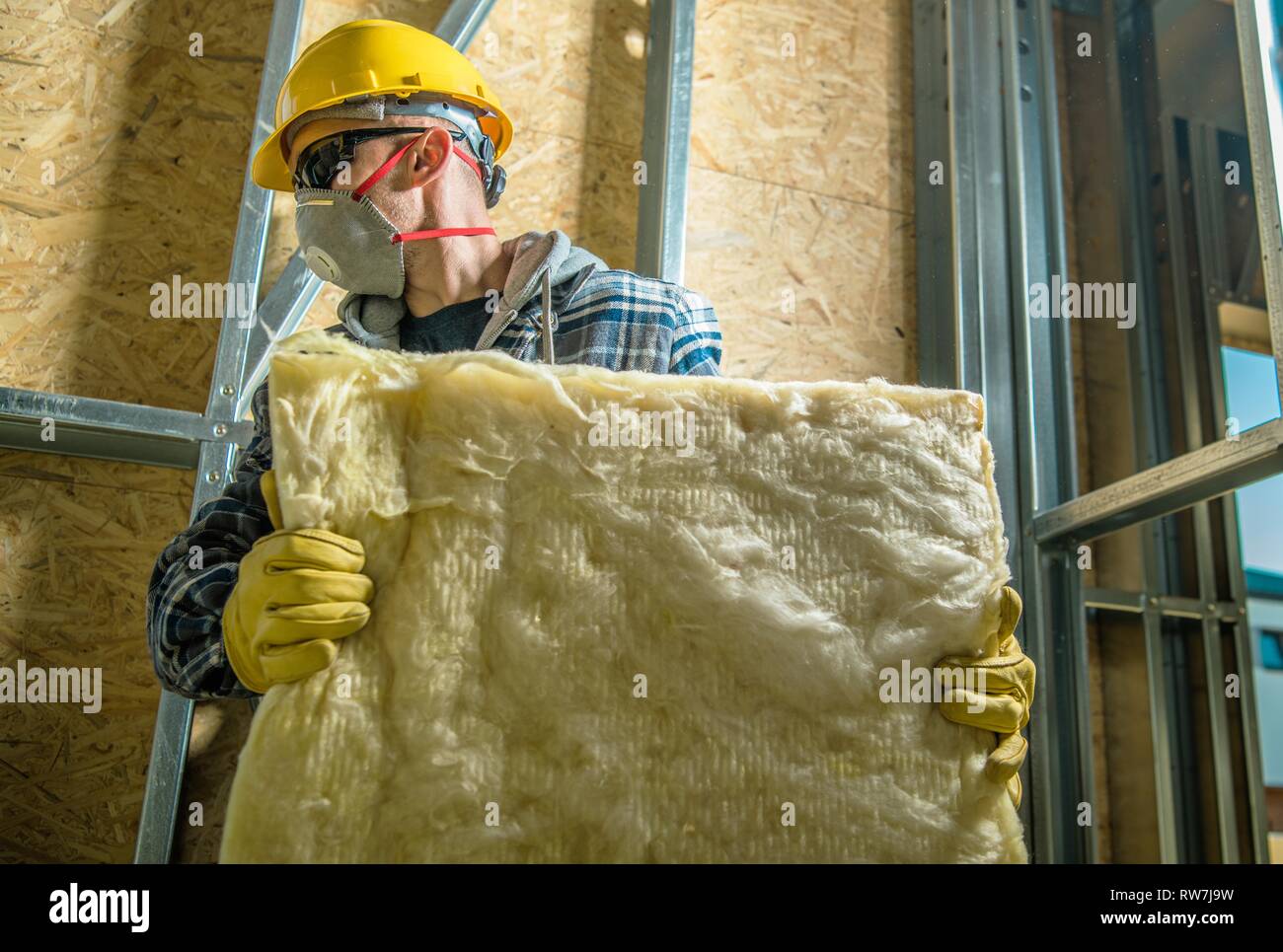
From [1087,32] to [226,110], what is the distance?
2.69 m

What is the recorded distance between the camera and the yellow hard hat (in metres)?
2.06

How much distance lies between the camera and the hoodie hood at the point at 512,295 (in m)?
1.98

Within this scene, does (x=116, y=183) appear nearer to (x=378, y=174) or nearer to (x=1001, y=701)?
(x=378, y=174)

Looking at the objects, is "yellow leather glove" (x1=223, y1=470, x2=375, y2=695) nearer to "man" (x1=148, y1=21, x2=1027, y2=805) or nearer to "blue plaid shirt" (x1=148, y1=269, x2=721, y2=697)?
"blue plaid shirt" (x1=148, y1=269, x2=721, y2=697)

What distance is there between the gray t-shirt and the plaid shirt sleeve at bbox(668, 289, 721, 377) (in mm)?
376

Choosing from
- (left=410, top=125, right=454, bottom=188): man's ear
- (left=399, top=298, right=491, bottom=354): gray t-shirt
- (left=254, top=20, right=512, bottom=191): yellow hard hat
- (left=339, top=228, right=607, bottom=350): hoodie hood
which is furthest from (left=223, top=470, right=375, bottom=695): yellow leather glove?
(left=254, top=20, right=512, bottom=191): yellow hard hat

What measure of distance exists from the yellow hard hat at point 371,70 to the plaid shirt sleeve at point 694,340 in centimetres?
66

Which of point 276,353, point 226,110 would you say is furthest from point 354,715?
point 226,110

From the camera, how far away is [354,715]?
115 cm

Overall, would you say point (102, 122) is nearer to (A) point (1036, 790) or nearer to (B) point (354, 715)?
(B) point (354, 715)

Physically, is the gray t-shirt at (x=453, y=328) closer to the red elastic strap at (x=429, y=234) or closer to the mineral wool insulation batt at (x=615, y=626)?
the red elastic strap at (x=429, y=234)

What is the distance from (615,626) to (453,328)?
1.02 m

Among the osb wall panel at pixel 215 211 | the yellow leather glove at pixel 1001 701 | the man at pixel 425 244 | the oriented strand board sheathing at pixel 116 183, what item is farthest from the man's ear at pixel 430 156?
the yellow leather glove at pixel 1001 701

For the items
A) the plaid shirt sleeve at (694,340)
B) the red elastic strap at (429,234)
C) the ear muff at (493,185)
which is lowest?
the plaid shirt sleeve at (694,340)
